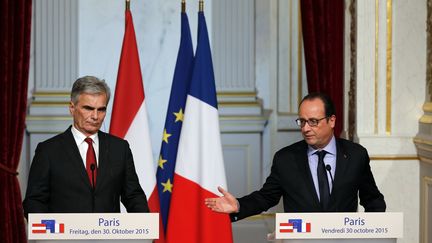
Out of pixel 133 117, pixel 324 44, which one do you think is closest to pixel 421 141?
pixel 324 44

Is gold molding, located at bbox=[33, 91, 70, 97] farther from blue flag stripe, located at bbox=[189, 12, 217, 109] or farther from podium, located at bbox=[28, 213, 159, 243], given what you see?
podium, located at bbox=[28, 213, 159, 243]

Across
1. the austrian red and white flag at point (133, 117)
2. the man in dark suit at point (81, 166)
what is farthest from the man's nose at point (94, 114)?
the austrian red and white flag at point (133, 117)

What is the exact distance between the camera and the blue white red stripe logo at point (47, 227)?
3.11 m

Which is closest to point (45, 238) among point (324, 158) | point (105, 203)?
point (105, 203)

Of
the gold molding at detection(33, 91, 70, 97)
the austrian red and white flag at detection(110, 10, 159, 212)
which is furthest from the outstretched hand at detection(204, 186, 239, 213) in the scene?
the gold molding at detection(33, 91, 70, 97)

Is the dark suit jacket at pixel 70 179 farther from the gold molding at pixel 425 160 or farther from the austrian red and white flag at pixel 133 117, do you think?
the gold molding at pixel 425 160

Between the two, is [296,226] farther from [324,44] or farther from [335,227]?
[324,44]

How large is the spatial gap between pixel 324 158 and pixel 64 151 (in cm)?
123

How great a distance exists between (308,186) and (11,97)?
253 centimetres

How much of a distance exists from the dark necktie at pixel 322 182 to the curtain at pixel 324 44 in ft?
6.39

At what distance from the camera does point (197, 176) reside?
557cm

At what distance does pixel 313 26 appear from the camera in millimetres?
5754

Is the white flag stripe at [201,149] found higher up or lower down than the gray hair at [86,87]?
lower down

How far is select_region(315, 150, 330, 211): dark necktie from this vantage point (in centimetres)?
387
